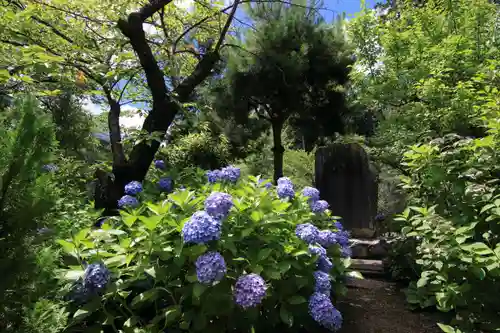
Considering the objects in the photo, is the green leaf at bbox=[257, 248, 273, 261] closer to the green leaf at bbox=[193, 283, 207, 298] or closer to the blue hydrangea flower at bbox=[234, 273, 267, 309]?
the blue hydrangea flower at bbox=[234, 273, 267, 309]

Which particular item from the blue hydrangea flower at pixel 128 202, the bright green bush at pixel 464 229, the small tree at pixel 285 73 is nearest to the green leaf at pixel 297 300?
the bright green bush at pixel 464 229

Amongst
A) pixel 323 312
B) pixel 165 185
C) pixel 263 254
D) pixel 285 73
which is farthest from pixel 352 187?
pixel 263 254

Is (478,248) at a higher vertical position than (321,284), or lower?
higher

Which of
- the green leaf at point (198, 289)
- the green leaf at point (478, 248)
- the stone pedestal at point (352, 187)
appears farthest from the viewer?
the stone pedestal at point (352, 187)

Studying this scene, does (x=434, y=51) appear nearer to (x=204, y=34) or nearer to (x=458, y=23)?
(x=458, y=23)

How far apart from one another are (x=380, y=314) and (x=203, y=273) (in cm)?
172

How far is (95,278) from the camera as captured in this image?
150cm

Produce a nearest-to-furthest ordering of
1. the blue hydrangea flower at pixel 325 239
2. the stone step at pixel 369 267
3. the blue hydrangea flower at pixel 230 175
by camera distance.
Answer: the blue hydrangea flower at pixel 325 239
the blue hydrangea flower at pixel 230 175
the stone step at pixel 369 267

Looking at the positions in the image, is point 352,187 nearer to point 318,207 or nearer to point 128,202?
point 318,207

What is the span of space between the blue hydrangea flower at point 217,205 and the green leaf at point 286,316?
501 mm

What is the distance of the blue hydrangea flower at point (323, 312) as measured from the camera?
1.71 m

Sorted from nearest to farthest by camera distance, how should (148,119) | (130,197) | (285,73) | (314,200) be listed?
(130,197)
(314,200)
(148,119)
(285,73)

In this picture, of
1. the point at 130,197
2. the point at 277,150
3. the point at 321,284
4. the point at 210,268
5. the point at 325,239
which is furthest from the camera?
the point at 277,150

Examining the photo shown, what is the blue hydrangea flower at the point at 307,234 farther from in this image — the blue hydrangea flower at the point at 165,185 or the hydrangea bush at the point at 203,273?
the blue hydrangea flower at the point at 165,185
